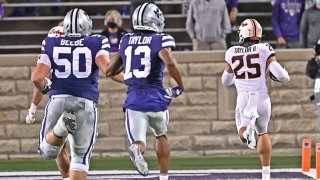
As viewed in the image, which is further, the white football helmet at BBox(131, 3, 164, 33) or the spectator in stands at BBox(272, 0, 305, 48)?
the spectator in stands at BBox(272, 0, 305, 48)

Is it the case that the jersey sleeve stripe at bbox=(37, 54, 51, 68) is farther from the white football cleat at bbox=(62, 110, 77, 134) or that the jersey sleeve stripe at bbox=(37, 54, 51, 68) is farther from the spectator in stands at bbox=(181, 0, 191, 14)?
the spectator in stands at bbox=(181, 0, 191, 14)

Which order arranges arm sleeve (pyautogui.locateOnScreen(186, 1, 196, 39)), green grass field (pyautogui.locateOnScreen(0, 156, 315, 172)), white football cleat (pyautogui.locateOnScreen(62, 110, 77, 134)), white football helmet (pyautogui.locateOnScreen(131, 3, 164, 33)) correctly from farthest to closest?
arm sleeve (pyautogui.locateOnScreen(186, 1, 196, 39)) < green grass field (pyautogui.locateOnScreen(0, 156, 315, 172)) < white football helmet (pyautogui.locateOnScreen(131, 3, 164, 33)) < white football cleat (pyautogui.locateOnScreen(62, 110, 77, 134))

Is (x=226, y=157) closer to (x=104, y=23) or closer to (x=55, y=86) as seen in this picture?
→ (x=104, y=23)

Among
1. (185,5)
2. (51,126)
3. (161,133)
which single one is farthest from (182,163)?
(51,126)

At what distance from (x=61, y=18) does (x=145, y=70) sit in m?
8.36

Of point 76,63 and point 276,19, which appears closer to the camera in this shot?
point 76,63

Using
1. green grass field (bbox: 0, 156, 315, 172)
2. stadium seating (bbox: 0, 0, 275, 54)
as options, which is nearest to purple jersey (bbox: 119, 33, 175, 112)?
green grass field (bbox: 0, 156, 315, 172)

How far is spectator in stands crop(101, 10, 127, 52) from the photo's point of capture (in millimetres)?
18000

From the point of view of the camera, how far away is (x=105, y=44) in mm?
11055

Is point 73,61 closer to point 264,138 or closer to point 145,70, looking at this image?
point 145,70

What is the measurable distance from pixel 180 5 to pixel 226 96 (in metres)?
2.75

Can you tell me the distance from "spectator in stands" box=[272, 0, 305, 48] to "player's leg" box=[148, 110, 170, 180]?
7.03 m

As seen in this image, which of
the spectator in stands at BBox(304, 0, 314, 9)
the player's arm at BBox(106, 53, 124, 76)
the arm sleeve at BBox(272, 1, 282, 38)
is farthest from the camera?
the spectator in stands at BBox(304, 0, 314, 9)

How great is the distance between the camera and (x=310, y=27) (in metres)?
18.0
